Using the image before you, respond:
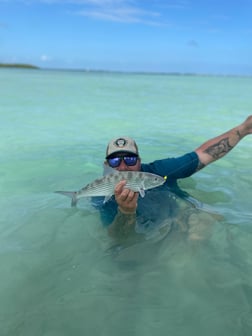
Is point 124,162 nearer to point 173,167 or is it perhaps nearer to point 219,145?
point 173,167

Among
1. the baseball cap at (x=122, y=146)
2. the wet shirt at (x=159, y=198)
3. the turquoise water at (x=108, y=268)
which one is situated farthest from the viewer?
the wet shirt at (x=159, y=198)

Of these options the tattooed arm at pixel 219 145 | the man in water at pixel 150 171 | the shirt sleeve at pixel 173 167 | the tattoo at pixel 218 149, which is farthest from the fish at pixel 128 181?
the tattoo at pixel 218 149

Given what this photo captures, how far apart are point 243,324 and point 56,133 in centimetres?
1002

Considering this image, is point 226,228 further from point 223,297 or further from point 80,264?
point 80,264

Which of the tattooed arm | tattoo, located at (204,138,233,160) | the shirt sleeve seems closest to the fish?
the shirt sleeve

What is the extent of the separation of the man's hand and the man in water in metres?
0.01

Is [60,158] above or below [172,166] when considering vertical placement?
below

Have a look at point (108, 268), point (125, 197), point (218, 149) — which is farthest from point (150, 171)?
point (108, 268)

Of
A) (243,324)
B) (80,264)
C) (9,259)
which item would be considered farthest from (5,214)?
(243,324)

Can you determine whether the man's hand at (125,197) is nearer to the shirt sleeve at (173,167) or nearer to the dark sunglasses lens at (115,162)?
the dark sunglasses lens at (115,162)

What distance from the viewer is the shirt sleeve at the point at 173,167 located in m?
4.80

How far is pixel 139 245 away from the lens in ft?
15.0

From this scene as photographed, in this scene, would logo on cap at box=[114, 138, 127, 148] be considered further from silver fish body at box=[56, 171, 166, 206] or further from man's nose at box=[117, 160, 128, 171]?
silver fish body at box=[56, 171, 166, 206]

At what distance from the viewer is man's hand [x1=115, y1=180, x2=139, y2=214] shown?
3862mm
